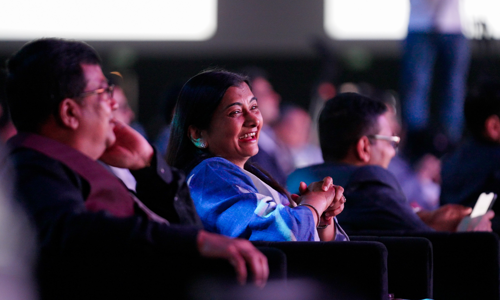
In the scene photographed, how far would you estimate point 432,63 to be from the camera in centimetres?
439

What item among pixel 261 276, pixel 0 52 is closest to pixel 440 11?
pixel 261 276

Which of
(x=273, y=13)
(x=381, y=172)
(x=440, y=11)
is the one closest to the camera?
(x=381, y=172)

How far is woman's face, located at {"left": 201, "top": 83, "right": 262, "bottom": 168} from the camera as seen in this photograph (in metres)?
1.90

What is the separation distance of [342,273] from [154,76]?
5696mm

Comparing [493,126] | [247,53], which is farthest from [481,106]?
[247,53]

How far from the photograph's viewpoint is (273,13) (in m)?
7.00

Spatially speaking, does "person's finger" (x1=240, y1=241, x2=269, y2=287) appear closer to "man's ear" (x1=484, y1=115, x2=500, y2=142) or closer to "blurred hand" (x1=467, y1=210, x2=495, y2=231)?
"blurred hand" (x1=467, y1=210, x2=495, y2=231)

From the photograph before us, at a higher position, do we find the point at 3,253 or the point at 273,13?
the point at 3,253

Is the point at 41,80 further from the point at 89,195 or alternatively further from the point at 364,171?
the point at 364,171

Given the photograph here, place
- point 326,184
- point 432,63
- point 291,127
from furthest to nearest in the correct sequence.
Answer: point 291,127, point 432,63, point 326,184

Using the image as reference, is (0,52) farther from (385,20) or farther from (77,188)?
(77,188)

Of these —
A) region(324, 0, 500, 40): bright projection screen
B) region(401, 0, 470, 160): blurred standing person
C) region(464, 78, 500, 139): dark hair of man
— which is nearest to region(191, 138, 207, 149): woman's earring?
region(464, 78, 500, 139): dark hair of man

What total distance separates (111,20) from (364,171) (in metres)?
5.10

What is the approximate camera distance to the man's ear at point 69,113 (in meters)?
1.28
